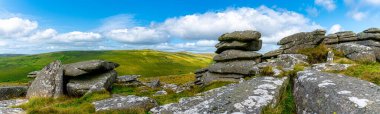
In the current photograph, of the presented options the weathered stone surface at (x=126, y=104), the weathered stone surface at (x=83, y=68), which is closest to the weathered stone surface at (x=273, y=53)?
the weathered stone surface at (x=83, y=68)

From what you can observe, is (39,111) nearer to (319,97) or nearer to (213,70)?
(319,97)

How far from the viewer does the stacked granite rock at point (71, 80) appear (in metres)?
25.3

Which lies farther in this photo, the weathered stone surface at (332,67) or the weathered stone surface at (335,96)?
the weathered stone surface at (332,67)

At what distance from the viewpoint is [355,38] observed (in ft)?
110

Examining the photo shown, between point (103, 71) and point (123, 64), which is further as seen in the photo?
point (123, 64)

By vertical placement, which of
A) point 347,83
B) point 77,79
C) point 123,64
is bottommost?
point 123,64

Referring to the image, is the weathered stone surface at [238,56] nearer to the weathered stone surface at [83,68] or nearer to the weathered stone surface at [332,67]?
the weathered stone surface at [332,67]

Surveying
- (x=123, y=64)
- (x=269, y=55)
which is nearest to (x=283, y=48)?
(x=269, y=55)

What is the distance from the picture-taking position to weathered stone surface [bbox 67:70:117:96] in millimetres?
25891

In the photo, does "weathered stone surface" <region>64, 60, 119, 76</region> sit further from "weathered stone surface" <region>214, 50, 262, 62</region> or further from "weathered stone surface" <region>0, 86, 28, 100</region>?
"weathered stone surface" <region>214, 50, 262, 62</region>

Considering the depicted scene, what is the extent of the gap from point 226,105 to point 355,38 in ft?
96.6

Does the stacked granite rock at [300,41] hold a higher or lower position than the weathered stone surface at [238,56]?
higher

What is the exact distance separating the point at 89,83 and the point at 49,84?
142 inches

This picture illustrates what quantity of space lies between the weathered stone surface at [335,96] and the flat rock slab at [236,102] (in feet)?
4.22
